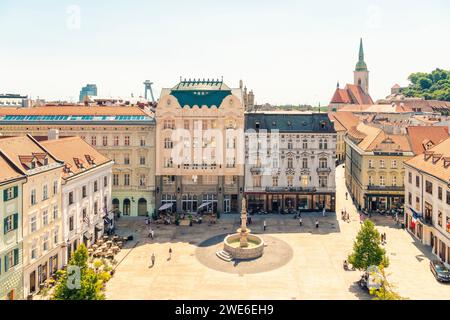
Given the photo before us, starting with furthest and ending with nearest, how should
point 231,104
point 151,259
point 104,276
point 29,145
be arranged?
1. point 231,104
2. point 151,259
3. point 29,145
4. point 104,276

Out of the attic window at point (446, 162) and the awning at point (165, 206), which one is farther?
the awning at point (165, 206)

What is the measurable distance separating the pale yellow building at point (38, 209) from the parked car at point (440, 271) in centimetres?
4142

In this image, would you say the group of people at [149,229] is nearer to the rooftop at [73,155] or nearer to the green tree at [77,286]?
the rooftop at [73,155]

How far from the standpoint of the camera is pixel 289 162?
75.1 m

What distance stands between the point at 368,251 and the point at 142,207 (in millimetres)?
43591

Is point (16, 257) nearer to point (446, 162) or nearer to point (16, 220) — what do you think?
point (16, 220)

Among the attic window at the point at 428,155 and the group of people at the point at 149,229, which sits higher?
the attic window at the point at 428,155

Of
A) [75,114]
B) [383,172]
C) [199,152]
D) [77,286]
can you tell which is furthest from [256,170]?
[77,286]

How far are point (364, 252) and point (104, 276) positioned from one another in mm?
25614

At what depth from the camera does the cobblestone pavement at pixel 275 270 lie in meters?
41.4

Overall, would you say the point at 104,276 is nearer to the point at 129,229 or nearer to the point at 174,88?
the point at 129,229

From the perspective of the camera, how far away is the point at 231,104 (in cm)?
7294

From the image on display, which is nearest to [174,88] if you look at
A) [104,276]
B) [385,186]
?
[385,186]

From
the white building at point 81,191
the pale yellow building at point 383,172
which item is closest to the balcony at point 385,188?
the pale yellow building at point 383,172
